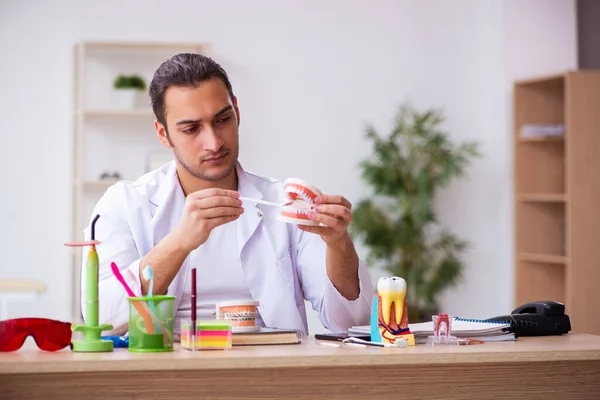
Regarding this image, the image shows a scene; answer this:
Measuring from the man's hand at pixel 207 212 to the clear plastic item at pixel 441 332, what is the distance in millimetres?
532

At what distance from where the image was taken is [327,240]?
2.29 meters

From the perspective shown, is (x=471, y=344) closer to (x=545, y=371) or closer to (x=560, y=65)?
(x=545, y=371)

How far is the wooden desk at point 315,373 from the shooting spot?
1756 mm

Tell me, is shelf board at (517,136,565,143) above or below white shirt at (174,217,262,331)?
above

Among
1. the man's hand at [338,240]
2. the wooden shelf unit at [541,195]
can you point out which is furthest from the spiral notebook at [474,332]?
the wooden shelf unit at [541,195]

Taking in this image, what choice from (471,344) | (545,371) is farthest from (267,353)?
(545,371)

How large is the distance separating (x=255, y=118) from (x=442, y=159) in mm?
1209

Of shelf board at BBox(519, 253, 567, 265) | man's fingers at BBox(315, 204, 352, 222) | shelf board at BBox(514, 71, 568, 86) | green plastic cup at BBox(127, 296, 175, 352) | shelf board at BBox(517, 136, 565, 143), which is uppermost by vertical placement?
shelf board at BBox(514, 71, 568, 86)

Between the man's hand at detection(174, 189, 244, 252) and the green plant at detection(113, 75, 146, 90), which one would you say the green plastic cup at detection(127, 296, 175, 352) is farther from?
the green plant at detection(113, 75, 146, 90)

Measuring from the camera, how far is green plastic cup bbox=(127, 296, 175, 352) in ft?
6.11

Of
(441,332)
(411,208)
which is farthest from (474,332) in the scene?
(411,208)

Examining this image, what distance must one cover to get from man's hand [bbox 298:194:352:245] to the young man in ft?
0.33

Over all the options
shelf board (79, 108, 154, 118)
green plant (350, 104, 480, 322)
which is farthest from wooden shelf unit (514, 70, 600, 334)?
shelf board (79, 108, 154, 118)

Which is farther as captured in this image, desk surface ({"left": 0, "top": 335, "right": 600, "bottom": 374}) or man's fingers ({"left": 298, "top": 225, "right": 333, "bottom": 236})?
man's fingers ({"left": 298, "top": 225, "right": 333, "bottom": 236})
